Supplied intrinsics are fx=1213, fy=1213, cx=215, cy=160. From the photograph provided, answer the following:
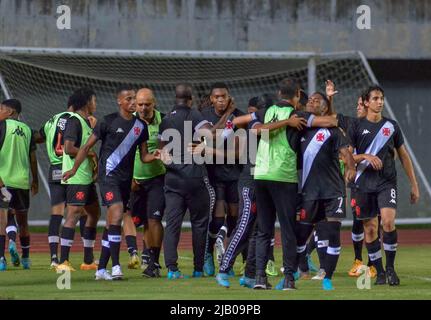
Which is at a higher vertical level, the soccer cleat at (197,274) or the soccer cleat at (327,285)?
the soccer cleat at (327,285)

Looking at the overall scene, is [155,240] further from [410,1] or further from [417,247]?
[410,1]

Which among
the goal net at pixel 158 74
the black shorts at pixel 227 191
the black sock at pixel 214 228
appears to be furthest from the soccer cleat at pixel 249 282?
the goal net at pixel 158 74

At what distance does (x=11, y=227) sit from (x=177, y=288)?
513cm

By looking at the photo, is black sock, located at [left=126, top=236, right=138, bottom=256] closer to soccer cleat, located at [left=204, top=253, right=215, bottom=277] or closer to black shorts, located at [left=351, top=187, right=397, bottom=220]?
soccer cleat, located at [left=204, top=253, right=215, bottom=277]

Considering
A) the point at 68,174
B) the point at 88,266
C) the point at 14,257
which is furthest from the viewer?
the point at 14,257

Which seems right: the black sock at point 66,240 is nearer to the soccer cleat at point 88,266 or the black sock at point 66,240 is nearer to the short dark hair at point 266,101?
the soccer cleat at point 88,266

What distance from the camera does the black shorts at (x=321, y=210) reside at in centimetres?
1302

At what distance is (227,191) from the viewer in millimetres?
16234

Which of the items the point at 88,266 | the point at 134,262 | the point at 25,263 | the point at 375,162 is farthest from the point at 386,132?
the point at 25,263

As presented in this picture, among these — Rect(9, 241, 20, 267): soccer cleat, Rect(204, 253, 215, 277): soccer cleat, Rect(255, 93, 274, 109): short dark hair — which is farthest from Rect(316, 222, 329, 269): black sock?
Rect(9, 241, 20, 267): soccer cleat

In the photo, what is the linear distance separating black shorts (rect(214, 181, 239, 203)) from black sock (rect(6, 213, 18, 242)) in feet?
10.8

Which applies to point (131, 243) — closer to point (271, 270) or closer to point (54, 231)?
point (54, 231)

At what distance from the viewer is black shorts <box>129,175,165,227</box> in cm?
1551

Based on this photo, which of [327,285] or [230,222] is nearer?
[327,285]
